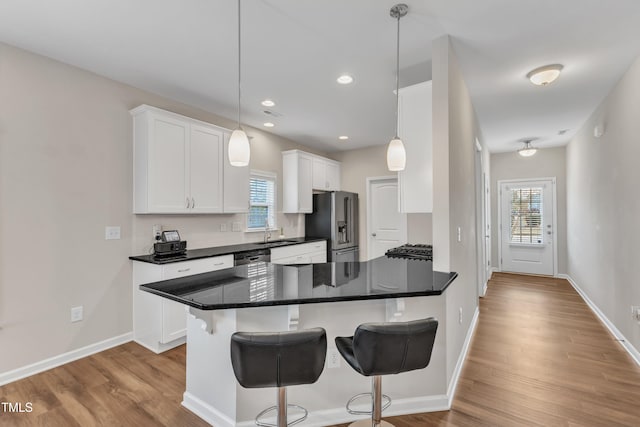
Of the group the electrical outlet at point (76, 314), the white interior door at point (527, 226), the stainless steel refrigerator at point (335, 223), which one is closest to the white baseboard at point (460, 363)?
the stainless steel refrigerator at point (335, 223)

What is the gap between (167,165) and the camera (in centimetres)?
326

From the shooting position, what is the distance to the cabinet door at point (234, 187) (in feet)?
12.9

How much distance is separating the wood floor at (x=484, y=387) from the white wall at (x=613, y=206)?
1.93 ft

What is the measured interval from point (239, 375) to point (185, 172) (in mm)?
2644

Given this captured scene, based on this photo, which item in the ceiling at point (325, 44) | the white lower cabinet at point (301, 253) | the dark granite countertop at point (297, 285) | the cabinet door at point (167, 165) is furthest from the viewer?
the white lower cabinet at point (301, 253)

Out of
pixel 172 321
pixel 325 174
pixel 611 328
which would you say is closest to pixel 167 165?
pixel 172 321

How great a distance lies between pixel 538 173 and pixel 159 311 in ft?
23.6

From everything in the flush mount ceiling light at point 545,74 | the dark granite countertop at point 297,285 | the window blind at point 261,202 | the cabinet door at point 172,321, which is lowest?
the cabinet door at point 172,321

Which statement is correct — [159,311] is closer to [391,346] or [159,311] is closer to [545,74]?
[391,346]

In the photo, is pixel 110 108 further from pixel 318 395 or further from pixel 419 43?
pixel 318 395

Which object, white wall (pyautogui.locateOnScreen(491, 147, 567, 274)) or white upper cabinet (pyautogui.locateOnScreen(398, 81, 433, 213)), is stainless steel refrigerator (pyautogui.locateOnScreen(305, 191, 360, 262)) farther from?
white wall (pyautogui.locateOnScreen(491, 147, 567, 274))

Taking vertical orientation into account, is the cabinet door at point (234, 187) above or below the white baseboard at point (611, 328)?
above

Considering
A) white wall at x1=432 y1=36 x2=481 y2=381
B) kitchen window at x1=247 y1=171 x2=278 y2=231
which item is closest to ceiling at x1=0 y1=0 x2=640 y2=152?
white wall at x1=432 y1=36 x2=481 y2=381

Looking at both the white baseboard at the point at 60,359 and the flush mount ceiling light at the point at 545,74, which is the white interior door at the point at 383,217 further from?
the white baseboard at the point at 60,359
